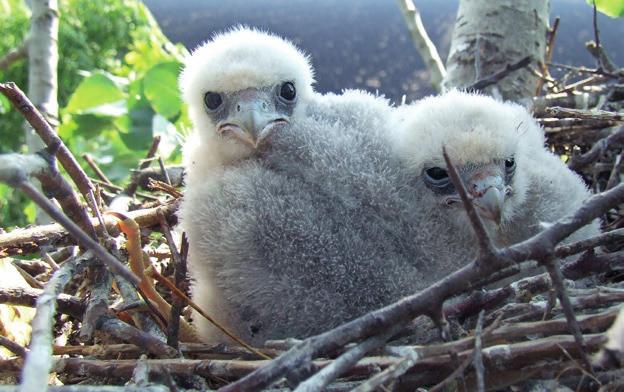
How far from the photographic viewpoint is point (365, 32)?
21.2 feet

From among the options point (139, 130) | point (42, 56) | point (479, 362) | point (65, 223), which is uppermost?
point (42, 56)

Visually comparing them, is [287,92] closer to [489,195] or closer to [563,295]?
[489,195]

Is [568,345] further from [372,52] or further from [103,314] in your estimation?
[372,52]

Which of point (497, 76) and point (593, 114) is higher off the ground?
point (497, 76)

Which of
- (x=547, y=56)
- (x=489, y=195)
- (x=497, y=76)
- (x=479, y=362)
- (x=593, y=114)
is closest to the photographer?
(x=479, y=362)

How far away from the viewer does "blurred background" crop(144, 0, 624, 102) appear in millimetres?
5992

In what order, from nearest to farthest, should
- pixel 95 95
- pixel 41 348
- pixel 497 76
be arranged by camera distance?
1. pixel 41 348
2. pixel 497 76
3. pixel 95 95

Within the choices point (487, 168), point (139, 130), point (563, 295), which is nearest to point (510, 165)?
point (487, 168)

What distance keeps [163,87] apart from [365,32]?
3.66 meters

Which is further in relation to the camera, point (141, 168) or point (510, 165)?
point (141, 168)

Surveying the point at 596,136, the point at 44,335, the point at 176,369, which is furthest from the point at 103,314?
the point at 596,136

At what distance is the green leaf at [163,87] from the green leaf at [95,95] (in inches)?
13.0

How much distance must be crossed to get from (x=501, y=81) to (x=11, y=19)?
33.7 ft

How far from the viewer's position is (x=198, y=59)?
2.09 meters
